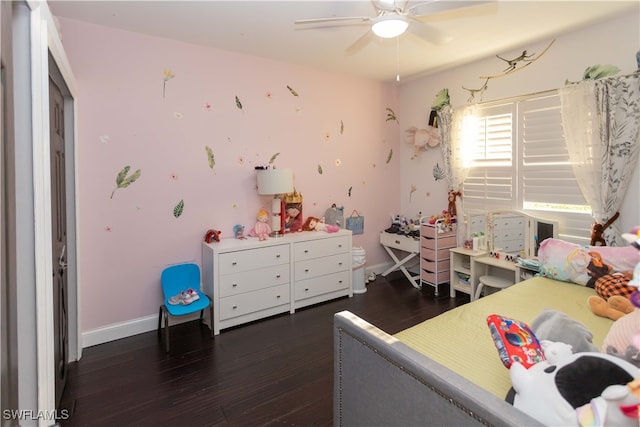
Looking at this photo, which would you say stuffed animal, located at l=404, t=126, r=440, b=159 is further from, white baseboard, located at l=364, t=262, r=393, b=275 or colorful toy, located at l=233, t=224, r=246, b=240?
colorful toy, located at l=233, t=224, r=246, b=240

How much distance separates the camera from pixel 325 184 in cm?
409

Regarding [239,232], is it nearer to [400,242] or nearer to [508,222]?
[400,242]

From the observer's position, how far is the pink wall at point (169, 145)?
8.96 feet

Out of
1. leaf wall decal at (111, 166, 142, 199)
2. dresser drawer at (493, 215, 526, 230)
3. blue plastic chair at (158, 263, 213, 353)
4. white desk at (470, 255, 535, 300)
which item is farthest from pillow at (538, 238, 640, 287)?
leaf wall decal at (111, 166, 142, 199)

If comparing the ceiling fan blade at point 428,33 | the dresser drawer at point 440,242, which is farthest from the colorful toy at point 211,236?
the ceiling fan blade at point 428,33

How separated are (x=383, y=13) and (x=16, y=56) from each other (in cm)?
181

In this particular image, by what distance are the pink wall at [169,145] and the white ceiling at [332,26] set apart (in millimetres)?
213

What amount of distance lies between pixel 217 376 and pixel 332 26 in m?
2.59

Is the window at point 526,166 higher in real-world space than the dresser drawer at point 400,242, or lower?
higher

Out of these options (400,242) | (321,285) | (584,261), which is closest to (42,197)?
(321,285)

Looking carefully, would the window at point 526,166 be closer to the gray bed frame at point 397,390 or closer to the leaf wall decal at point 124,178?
the gray bed frame at point 397,390

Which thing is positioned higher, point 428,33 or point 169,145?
point 428,33

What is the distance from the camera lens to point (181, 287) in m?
3.11

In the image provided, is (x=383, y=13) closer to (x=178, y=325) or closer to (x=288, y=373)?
(x=288, y=373)
